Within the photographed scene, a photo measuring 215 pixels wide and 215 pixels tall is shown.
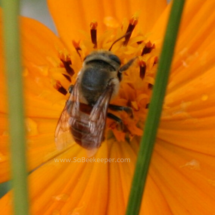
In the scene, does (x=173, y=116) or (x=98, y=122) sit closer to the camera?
(x=98, y=122)

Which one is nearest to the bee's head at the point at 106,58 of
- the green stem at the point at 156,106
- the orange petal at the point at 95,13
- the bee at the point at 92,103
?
the bee at the point at 92,103

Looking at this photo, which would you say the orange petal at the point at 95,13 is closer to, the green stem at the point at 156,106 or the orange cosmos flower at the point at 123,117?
the orange cosmos flower at the point at 123,117

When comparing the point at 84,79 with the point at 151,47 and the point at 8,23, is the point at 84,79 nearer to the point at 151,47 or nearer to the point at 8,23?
the point at 151,47

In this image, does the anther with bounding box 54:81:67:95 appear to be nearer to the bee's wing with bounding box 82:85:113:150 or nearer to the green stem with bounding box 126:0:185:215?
the bee's wing with bounding box 82:85:113:150

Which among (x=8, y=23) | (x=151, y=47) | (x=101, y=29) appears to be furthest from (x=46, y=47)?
(x=8, y=23)

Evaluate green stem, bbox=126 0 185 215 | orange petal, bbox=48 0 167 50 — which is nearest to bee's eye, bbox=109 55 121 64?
orange petal, bbox=48 0 167 50

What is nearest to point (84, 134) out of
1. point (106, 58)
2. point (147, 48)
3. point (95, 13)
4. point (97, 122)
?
point (97, 122)
